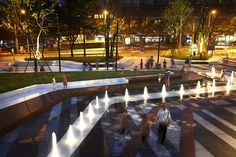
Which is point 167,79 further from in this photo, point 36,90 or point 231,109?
point 36,90

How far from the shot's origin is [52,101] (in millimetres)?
18312

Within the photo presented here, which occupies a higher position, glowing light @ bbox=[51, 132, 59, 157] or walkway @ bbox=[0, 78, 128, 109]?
walkway @ bbox=[0, 78, 128, 109]

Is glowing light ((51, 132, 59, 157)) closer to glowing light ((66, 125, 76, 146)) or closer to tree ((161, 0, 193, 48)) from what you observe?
glowing light ((66, 125, 76, 146))

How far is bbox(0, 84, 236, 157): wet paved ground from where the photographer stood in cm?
1105

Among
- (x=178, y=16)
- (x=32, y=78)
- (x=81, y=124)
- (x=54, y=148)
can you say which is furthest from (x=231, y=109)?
(x=178, y=16)

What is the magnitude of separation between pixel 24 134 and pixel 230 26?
6557 cm

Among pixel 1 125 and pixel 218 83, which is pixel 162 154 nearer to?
pixel 1 125

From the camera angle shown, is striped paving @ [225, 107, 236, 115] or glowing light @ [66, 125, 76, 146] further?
striped paving @ [225, 107, 236, 115]

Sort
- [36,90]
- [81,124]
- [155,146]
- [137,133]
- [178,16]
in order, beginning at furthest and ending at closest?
[178,16]
[36,90]
[81,124]
[137,133]
[155,146]

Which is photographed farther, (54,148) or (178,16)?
(178,16)

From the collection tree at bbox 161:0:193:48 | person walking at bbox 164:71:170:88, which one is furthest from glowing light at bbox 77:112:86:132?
tree at bbox 161:0:193:48

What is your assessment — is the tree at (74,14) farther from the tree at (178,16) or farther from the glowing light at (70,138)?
the glowing light at (70,138)

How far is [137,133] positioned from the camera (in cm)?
1298

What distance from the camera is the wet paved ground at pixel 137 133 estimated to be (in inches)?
435
